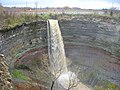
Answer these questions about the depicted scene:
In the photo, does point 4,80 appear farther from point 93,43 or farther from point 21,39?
point 93,43

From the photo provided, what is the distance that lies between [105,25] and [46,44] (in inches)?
296

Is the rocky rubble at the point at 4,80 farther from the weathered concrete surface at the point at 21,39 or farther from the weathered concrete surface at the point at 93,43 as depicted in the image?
the weathered concrete surface at the point at 93,43

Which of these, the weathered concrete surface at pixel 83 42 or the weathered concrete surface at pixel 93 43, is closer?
the weathered concrete surface at pixel 83 42

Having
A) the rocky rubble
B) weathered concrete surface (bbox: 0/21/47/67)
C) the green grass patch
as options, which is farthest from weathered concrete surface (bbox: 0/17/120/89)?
the rocky rubble

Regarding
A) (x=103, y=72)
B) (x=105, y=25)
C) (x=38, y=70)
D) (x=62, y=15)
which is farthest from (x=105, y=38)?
(x=38, y=70)

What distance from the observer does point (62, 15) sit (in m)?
38.5

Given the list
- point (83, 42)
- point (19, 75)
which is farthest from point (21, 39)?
point (83, 42)

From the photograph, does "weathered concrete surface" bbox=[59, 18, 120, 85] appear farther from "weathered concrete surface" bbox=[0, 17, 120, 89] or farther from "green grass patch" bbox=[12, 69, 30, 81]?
"green grass patch" bbox=[12, 69, 30, 81]

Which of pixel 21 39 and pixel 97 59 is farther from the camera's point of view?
pixel 97 59

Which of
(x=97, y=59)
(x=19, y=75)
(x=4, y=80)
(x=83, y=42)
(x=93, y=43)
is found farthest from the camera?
(x=83, y=42)

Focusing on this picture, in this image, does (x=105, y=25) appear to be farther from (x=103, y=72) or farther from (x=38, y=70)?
(x=38, y=70)

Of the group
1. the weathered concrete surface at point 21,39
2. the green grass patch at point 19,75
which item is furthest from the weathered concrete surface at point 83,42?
the green grass patch at point 19,75

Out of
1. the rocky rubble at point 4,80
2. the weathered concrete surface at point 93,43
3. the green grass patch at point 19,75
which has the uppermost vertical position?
the rocky rubble at point 4,80

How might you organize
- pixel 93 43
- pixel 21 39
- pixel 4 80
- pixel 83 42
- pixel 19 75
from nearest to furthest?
pixel 4 80 < pixel 19 75 < pixel 21 39 < pixel 93 43 < pixel 83 42
